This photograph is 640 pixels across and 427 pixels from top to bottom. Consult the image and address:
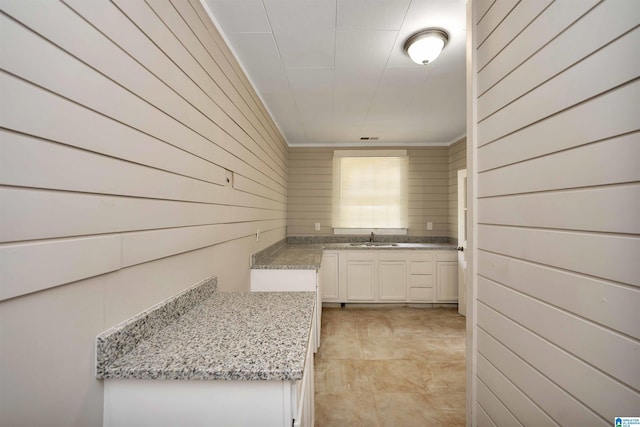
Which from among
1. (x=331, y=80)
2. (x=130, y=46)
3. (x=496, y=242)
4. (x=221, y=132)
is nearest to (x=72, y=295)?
(x=130, y=46)

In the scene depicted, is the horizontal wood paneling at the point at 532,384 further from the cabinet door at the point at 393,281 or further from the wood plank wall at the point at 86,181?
the cabinet door at the point at 393,281

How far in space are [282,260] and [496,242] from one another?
6.41 feet

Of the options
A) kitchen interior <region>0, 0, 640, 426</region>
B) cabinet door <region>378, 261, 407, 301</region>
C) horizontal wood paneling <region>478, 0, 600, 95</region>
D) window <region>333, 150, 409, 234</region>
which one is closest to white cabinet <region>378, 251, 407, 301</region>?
cabinet door <region>378, 261, 407, 301</region>

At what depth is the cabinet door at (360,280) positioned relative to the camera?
3918 mm

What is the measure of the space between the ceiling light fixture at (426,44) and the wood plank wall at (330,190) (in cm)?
264

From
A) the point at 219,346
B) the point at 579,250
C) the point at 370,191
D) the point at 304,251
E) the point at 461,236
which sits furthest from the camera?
the point at 370,191

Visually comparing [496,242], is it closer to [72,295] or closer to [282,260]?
[72,295]

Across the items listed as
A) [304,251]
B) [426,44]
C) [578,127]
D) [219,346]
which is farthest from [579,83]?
[304,251]

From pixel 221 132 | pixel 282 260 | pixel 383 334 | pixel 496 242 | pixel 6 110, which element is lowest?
pixel 383 334

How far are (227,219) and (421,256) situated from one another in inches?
120

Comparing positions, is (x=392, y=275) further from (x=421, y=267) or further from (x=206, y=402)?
(x=206, y=402)

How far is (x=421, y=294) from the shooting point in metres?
3.89

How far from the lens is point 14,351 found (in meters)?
0.57

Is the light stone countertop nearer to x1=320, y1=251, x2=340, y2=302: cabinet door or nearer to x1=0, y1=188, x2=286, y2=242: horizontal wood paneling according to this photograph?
x1=320, y1=251, x2=340, y2=302: cabinet door
